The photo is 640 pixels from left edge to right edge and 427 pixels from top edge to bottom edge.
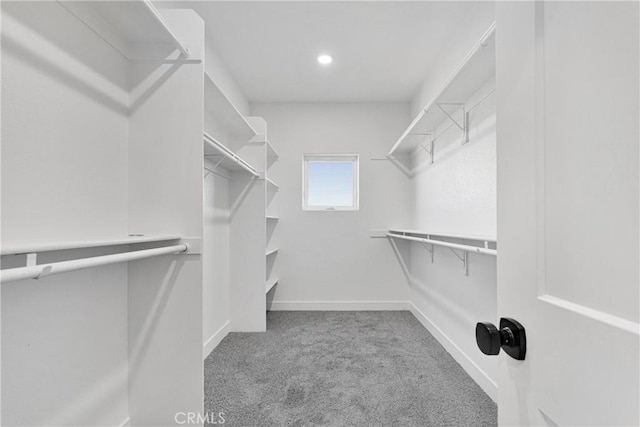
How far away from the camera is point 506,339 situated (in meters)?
0.55

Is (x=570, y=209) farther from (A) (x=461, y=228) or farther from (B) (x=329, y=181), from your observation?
(B) (x=329, y=181)

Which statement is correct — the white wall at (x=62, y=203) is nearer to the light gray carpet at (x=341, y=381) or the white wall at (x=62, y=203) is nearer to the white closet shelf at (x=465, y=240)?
the light gray carpet at (x=341, y=381)

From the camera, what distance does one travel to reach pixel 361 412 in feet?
5.66

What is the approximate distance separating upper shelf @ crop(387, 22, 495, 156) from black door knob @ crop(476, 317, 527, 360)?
1.18m

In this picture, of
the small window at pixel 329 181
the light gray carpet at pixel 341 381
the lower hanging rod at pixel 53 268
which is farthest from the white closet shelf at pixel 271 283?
the lower hanging rod at pixel 53 268

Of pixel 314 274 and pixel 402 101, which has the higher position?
pixel 402 101

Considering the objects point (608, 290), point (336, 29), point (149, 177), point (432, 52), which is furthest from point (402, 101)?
point (608, 290)

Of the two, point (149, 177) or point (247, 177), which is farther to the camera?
point (247, 177)

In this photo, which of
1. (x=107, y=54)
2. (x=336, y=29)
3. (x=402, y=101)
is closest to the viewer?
(x=107, y=54)

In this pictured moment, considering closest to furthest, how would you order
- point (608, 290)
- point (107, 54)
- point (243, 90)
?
point (608, 290) → point (107, 54) → point (243, 90)

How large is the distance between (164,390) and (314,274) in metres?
2.56

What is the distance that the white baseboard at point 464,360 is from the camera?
1.89m

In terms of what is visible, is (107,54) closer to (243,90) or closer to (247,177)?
(247,177)

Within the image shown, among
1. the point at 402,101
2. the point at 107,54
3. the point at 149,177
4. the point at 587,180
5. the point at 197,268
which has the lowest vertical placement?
the point at 197,268
